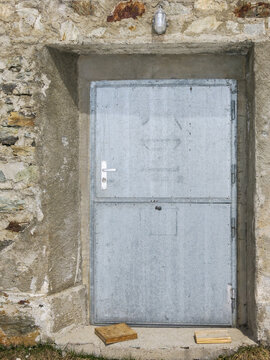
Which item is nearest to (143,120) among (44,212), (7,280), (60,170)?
(60,170)

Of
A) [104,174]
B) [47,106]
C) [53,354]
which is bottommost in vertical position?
[53,354]

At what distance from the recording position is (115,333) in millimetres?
3188

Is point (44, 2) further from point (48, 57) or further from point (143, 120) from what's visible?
point (143, 120)

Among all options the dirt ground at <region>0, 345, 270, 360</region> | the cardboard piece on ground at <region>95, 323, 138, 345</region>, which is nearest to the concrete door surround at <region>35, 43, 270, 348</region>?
the dirt ground at <region>0, 345, 270, 360</region>

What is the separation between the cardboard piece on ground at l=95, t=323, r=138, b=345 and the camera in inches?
122

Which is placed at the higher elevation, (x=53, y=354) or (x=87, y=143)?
(x=87, y=143)

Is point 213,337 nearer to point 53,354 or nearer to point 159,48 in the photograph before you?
point 53,354

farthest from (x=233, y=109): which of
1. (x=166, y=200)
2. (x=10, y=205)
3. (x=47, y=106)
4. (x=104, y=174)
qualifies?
(x=10, y=205)

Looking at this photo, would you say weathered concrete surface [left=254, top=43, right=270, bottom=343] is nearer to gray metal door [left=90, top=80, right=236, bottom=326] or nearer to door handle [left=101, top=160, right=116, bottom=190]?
gray metal door [left=90, top=80, right=236, bottom=326]

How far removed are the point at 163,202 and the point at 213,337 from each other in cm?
107

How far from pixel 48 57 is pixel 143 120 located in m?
0.87

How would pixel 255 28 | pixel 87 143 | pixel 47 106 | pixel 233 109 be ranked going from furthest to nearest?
pixel 87 143 → pixel 233 109 → pixel 47 106 → pixel 255 28

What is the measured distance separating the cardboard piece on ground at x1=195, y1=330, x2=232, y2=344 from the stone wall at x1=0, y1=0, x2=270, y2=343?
0.22m

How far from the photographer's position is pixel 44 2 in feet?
10.2
